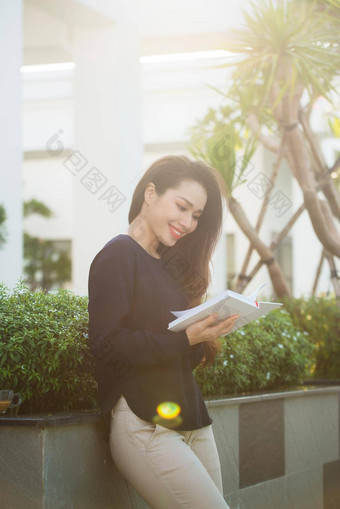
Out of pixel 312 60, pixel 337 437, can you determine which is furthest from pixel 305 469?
pixel 312 60

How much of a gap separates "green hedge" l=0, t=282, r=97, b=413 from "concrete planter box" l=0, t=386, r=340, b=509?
0.25 metres

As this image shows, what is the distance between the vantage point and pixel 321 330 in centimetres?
571

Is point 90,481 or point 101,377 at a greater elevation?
point 101,377

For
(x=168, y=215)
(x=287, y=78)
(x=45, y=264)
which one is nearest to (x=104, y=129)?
(x=287, y=78)

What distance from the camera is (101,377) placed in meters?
2.50

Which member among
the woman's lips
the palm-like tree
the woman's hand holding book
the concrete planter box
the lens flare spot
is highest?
the palm-like tree

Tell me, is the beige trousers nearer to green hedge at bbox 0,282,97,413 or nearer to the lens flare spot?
the lens flare spot

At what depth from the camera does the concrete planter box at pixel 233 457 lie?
101 inches

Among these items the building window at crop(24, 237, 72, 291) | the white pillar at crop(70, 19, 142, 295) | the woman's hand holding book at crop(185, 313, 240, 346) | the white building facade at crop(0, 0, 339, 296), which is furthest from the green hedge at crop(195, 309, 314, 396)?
the building window at crop(24, 237, 72, 291)

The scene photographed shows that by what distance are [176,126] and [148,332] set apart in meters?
12.8

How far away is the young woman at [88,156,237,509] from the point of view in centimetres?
232

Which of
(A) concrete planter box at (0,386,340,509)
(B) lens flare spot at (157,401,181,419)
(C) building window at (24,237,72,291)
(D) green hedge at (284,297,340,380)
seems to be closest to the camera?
(B) lens flare spot at (157,401,181,419)

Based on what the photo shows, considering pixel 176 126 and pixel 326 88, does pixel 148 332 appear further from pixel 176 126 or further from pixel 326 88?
pixel 176 126

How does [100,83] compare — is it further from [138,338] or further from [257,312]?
[138,338]
